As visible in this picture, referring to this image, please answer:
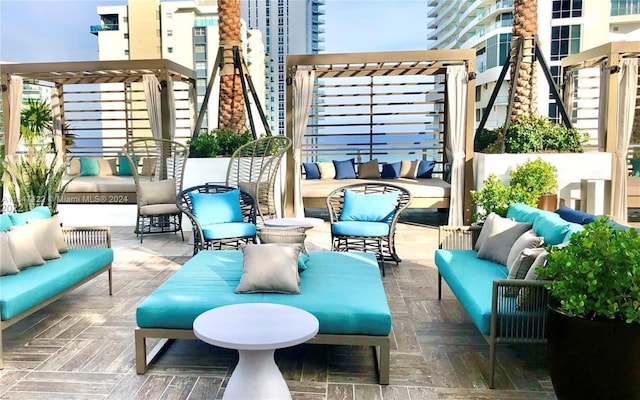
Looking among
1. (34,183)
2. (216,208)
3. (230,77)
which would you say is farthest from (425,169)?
(34,183)

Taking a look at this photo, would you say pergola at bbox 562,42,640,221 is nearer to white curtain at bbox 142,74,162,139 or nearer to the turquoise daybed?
the turquoise daybed

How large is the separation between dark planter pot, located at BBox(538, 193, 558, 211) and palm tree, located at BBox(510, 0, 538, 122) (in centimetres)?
175

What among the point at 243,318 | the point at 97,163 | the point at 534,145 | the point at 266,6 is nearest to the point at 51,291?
the point at 243,318

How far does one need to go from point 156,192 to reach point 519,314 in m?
5.66

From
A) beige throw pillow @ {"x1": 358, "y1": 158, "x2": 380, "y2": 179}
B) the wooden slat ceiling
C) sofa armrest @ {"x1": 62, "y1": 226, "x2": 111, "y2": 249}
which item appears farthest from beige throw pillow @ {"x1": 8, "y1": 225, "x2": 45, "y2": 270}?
beige throw pillow @ {"x1": 358, "y1": 158, "x2": 380, "y2": 179}

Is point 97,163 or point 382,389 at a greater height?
point 97,163

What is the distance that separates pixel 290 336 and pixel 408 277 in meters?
2.96

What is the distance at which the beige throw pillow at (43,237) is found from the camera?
3.85 meters

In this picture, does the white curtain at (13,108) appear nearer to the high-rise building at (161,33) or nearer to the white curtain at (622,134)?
the white curtain at (622,134)

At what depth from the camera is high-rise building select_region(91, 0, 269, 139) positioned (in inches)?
1775

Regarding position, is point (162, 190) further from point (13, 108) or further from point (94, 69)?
point (13, 108)

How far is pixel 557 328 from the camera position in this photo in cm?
236

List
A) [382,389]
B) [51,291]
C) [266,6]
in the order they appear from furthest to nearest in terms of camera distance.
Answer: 1. [266,6]
2. [51,291]
3. [382,389]

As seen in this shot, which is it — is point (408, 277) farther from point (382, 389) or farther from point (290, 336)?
point (290, 336)
